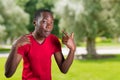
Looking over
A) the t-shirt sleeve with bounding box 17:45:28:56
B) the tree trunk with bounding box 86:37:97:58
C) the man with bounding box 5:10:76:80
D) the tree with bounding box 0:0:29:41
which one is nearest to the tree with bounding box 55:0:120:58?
the tree trunk with bounding box 86:37:97:58

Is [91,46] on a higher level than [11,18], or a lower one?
lower

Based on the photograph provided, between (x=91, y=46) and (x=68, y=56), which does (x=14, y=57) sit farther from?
(x=91, y=46)

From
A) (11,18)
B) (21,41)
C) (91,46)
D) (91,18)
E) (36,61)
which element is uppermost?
(21,41)

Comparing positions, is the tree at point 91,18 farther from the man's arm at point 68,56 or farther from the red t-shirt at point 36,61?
the red t-shirt at point 36,61

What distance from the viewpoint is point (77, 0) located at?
2775 cm

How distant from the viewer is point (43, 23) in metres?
2.65

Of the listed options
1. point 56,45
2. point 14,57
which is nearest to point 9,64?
point 14,57

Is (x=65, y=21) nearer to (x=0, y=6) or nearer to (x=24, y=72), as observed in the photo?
(x=0, y=6)

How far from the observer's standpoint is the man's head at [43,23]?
2625 millimetres

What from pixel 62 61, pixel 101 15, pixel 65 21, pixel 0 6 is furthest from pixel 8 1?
pixel 62 61

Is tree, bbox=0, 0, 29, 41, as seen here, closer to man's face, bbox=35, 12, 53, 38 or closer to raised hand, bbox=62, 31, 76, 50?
raised hand, bbox=62, 31, 76, 50

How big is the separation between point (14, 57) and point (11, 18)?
34030 mm

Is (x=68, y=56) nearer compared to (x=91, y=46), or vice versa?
(x=68, y=56)

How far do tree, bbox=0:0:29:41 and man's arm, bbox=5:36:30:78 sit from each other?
3189 centimetres
